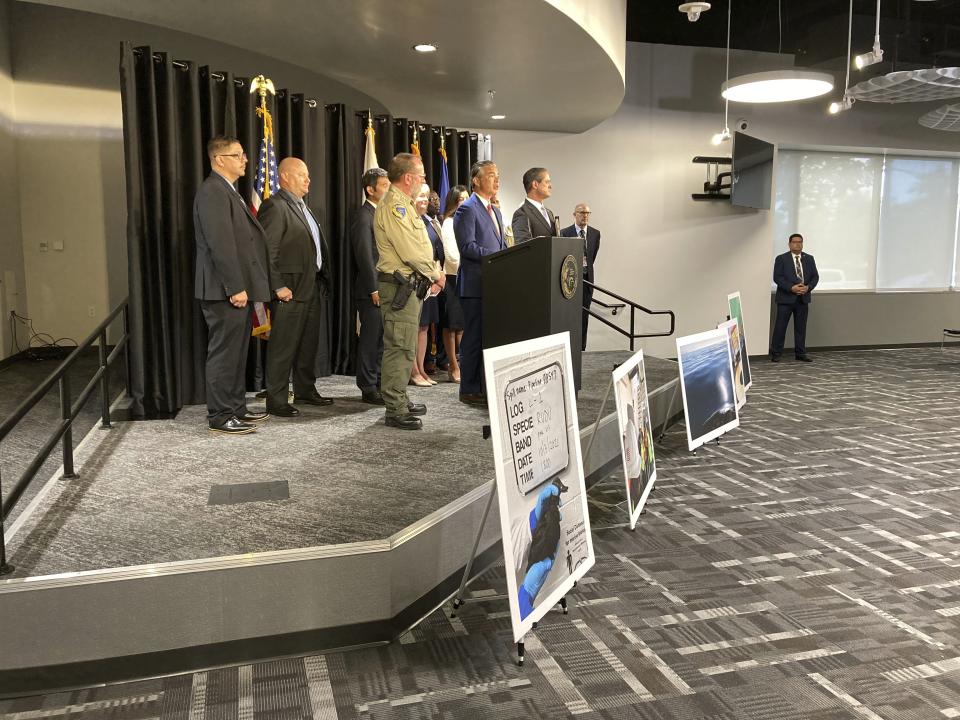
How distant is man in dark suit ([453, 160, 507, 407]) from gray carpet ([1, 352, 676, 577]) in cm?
27

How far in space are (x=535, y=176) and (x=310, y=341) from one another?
170cm

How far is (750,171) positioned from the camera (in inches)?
376

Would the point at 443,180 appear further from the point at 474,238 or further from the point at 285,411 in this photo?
the point at 285,411

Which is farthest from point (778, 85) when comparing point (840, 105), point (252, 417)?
point (252, 417)

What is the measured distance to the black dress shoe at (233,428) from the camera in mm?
4066

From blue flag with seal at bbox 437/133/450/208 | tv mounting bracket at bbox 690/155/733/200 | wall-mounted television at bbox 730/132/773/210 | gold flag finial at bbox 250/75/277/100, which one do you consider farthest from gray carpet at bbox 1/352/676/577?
tv mounting bracket at bbox 690/155/733/200

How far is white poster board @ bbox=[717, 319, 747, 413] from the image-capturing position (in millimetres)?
5562

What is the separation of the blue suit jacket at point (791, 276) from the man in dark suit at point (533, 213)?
20.6ft

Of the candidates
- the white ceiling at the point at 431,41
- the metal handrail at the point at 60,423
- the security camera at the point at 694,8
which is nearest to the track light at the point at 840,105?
the security camera at the point at 694,8

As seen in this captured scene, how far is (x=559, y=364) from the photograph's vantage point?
2.68 meters

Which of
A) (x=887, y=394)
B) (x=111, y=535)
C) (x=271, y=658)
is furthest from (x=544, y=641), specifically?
(x=887, y=394)

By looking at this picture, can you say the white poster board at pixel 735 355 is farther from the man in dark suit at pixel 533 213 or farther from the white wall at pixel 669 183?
the white wall at pixel 669 183

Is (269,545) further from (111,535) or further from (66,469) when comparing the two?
(66,469)

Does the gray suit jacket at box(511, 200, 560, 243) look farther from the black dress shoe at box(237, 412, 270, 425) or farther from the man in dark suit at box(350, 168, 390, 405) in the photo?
the black dress shoe at box(237, 412, 270, 425)
